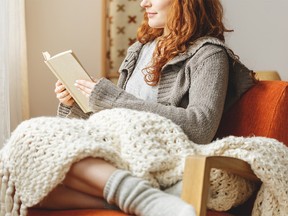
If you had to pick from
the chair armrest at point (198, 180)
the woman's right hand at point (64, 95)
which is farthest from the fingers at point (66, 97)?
the chair armrest at point (198, 180)

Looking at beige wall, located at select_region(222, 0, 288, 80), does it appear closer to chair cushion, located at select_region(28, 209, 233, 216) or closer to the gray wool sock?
chair cushion, located at select_region(28, 209, 233, 216)

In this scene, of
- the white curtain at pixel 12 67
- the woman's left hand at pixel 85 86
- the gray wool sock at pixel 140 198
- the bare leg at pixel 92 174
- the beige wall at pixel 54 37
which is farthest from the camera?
the beige wall at pixel 54 37

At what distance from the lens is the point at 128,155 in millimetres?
1188

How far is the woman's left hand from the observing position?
151 centimetres

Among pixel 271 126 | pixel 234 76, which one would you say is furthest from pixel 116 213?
pixel 234 76

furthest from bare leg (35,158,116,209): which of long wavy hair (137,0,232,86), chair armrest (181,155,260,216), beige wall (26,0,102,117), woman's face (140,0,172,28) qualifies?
beige wall (26,0,102,117)

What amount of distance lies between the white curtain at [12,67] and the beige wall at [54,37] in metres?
0.13

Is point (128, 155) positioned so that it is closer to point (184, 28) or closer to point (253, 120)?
point (253, 120)

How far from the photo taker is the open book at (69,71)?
1566 millimetres

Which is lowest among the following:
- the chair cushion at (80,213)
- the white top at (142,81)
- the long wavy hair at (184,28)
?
the chair cushion at (80,213)

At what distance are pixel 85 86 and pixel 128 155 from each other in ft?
1.32

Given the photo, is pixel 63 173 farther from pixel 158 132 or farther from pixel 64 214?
pixel 158 132

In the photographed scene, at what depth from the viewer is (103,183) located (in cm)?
111

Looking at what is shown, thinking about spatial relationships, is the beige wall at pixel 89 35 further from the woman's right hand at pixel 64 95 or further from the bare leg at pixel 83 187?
the bare leg at pixel 83 187
